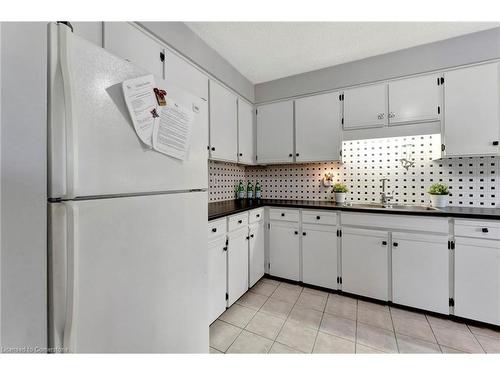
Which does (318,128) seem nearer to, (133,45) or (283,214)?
(283,214)

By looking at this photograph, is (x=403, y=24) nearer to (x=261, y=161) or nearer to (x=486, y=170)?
(x=486, y=170)

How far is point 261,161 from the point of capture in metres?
2.92

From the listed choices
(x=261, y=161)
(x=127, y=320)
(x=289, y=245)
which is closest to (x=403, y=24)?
(x=261, y=161)

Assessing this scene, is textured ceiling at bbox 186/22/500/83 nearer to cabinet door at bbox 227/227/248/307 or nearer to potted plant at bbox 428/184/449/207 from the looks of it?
potted plant at bbox 428/184/449/207

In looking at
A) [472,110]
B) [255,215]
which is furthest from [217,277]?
[472,110]

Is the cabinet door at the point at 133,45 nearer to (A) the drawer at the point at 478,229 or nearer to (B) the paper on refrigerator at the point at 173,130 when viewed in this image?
(B) the paper on refrigerator at the point at 173,130

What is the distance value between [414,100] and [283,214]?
178 cm

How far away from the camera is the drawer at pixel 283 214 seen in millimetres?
2461

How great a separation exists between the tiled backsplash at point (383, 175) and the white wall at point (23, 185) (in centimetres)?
193

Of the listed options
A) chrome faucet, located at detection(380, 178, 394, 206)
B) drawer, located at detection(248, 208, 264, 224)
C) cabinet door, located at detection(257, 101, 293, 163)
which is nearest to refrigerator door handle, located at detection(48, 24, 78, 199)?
drawer, located at detection(248, 208, 264, 224)

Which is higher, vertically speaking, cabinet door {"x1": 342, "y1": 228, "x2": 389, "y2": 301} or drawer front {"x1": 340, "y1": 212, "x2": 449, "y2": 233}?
drawer front {"x1": 340, "y1": 212, "x2": 449, "y2": 233}

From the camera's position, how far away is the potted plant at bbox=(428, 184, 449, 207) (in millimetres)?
2064

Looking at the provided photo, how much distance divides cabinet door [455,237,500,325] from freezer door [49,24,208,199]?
2.41 meters
